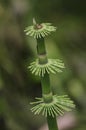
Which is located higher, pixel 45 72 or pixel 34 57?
pixel 34 57

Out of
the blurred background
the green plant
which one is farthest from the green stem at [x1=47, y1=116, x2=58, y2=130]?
the blurred background

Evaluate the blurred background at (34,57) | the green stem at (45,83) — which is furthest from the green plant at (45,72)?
the blurred background at (34,57)

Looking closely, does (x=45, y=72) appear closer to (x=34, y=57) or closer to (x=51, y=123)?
(x=51, y=123)

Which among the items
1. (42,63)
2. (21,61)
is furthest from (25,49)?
(42,63)

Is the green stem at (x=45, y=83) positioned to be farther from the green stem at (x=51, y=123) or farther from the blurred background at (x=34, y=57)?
the blurred background at (x=34, y=57)

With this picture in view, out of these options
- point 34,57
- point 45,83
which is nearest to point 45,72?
point 45,83

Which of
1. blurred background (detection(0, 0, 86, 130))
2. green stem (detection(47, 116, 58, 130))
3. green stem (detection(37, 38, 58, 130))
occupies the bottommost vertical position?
green stem (detection(47, 116, 58, 130))

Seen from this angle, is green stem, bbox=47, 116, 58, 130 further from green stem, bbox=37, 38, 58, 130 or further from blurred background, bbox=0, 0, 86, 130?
blurred background, bbox=0, 0, 86, 130

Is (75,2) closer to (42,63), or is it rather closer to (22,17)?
(22,17)
